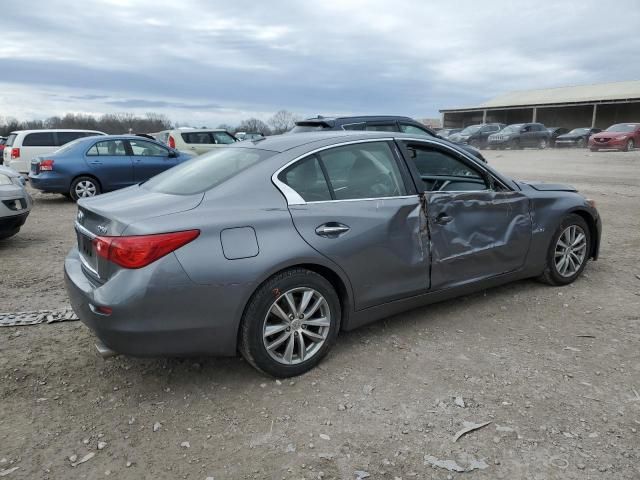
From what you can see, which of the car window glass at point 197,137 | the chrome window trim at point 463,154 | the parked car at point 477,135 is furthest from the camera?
the parked car at point 477,135

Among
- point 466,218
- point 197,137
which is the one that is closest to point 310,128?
point 466,218

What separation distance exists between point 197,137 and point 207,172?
12884 mm

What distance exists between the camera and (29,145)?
14023mm

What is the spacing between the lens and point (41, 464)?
8.48ft

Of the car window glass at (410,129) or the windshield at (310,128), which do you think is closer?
the windshield at (310,128)

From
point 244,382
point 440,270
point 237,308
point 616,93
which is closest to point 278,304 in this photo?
point 237,308

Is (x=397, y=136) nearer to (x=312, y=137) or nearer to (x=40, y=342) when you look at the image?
(x=312, y=137)

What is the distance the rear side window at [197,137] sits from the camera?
625 inches

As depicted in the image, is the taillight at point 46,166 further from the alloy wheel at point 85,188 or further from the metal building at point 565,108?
the metal building at point 565,108

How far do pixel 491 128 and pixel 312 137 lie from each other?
31888mm

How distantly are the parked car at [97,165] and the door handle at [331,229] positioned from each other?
897cm

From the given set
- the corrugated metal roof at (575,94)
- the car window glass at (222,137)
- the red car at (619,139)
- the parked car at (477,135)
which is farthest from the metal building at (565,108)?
the car window glass at (222,137)

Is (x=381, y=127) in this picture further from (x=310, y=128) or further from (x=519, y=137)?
(x=519, y=137)

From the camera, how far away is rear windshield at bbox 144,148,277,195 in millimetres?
3468
